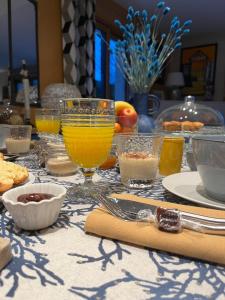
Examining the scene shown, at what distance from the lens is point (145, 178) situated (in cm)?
67

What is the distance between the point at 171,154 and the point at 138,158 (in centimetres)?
15

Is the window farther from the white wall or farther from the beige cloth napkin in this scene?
the beige cloth napkin

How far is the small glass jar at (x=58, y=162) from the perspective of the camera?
30.8 inches

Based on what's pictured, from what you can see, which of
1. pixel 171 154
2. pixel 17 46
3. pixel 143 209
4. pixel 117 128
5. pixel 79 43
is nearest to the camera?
pixel 143 209

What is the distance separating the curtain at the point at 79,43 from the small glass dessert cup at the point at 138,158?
265cm

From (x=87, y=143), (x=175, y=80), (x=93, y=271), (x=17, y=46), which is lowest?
(x=93, y=271)

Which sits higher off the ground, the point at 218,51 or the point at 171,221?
the point at 218,51

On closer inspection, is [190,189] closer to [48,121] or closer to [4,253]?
[4,253]

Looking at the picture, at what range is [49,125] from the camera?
1.35 m

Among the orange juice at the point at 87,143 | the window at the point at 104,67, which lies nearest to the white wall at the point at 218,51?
the window at the point at 104,67

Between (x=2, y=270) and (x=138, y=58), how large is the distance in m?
1.26

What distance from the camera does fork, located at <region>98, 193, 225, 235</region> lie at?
0.38 meters

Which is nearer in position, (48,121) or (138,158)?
(138,158)

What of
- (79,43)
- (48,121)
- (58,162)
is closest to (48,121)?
(48,121)
